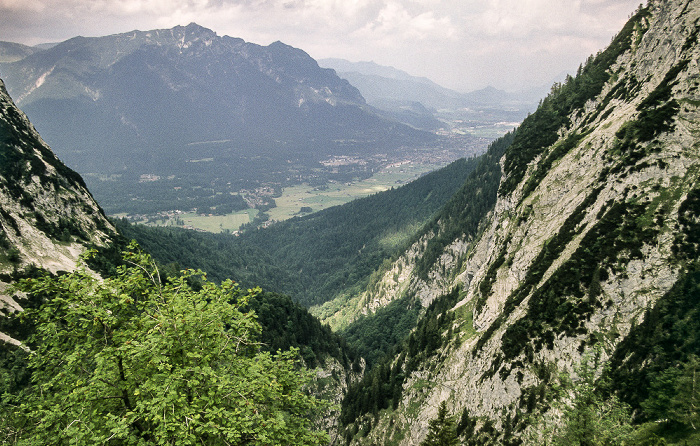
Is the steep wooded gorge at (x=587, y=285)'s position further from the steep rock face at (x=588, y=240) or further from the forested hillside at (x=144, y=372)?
the forested hillside at (x=144, y=372)

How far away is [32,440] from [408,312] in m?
151

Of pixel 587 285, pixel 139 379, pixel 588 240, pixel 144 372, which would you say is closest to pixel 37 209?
pixel 139 379

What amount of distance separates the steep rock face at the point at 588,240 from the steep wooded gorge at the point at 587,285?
0.20 metres

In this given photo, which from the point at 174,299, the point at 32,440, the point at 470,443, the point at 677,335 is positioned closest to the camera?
the point at 32,440

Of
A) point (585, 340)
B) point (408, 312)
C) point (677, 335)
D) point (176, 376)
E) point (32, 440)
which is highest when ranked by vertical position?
point (176, 376)

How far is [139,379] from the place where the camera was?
16469 mm

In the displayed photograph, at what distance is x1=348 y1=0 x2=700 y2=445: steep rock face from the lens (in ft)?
124

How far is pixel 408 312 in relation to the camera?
155625 mm

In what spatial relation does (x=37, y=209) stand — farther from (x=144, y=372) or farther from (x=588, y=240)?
(x=588, y=240)

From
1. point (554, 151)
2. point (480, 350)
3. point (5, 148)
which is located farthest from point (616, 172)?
point (5, 148)

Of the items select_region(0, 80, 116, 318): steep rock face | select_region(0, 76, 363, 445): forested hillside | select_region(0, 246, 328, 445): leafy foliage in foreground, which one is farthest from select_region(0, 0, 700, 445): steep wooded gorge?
select_region(0, 246, 328, 445): leafy foliage in foreground

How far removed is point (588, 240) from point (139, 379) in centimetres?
4919

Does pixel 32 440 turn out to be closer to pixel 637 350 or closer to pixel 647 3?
pixel 637 350

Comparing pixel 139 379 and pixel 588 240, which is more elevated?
pixel 139 379
